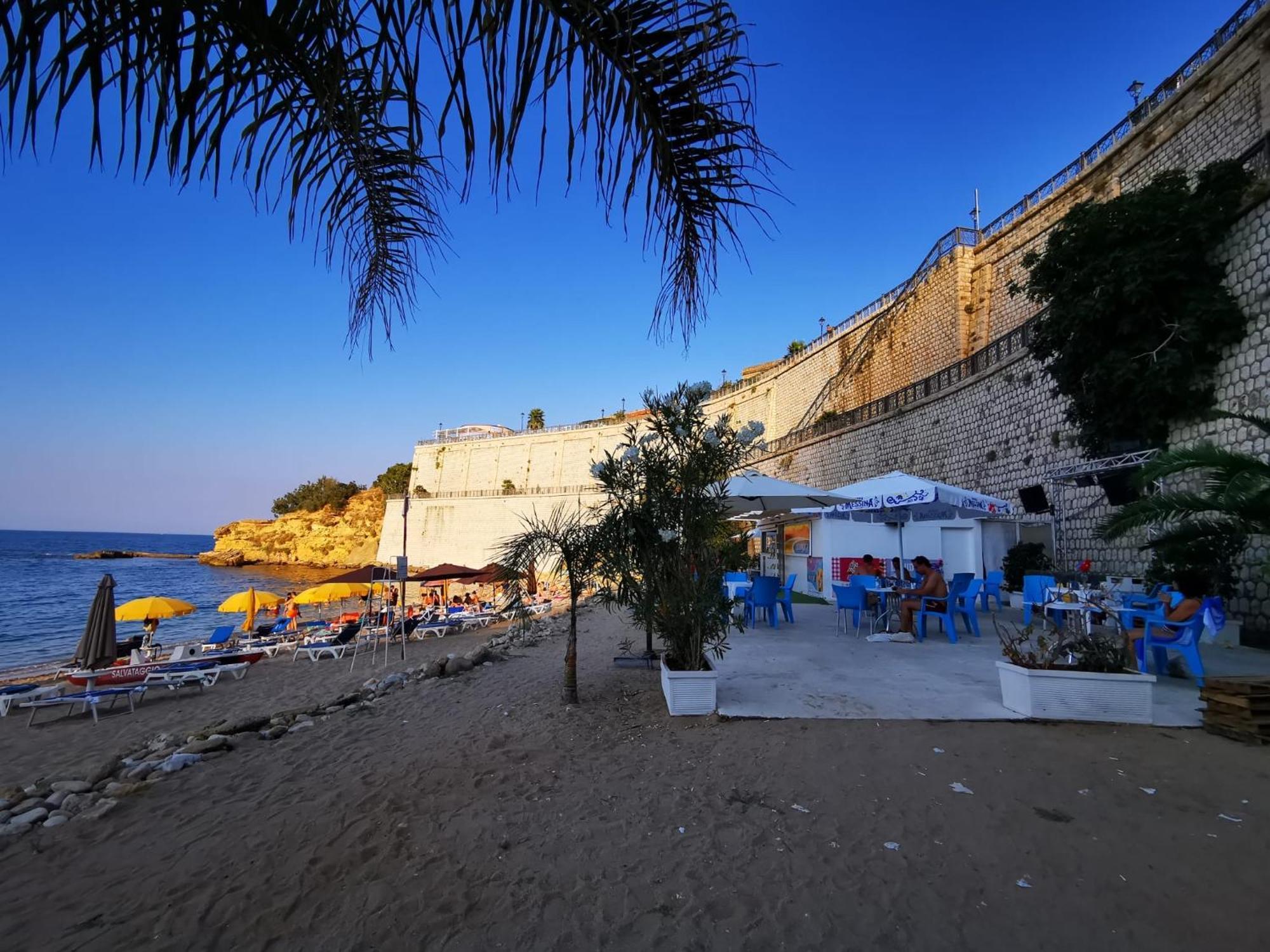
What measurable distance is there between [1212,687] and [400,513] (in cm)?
4424

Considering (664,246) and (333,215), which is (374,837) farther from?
(664,246)

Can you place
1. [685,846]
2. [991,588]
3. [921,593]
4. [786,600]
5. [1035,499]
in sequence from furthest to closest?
[1035,499], [991,588], [786,600], [921,593], [685,846]

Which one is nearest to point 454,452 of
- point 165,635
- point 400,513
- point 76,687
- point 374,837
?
point 400,513

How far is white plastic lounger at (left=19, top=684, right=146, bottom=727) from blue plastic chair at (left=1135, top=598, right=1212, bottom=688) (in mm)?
10592

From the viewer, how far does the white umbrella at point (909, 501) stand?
7645 millimetres

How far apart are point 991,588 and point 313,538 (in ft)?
185

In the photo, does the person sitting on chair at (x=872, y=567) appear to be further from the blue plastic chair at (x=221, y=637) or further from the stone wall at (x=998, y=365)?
the blue plastic chair at (x=221, y=637)

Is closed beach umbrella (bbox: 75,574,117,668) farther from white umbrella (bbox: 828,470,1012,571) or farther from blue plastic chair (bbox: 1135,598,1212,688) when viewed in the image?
blue plastic chair (bbox: 1135,598,1212,688)

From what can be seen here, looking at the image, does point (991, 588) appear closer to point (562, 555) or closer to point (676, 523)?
point (676, 523)

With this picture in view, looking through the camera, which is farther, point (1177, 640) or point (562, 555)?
point (562, 555)

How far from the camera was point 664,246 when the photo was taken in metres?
1.34

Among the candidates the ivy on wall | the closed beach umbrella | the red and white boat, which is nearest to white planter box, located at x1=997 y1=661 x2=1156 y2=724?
the ivy on wall

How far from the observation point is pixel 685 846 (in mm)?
2611

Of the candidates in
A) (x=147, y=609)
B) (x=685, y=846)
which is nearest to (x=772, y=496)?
(x=685, y=846)
